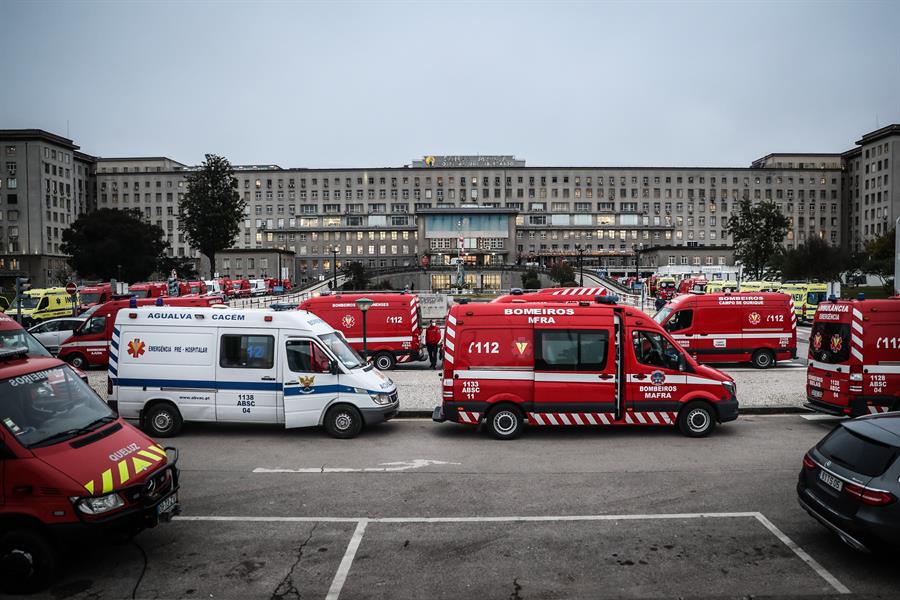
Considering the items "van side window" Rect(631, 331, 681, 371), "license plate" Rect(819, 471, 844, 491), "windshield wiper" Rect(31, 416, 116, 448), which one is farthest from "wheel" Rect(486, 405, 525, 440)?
"windshield wiper" Rect(31, 416, 116, 448)

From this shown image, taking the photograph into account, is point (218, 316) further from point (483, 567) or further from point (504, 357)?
point (483, 567)

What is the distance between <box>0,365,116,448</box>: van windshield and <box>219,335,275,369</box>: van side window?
4555 mm

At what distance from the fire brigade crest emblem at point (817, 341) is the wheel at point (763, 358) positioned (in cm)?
917

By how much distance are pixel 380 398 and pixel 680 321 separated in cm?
1410

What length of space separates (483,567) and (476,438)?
557 cm

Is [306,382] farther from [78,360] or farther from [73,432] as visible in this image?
[78,360]

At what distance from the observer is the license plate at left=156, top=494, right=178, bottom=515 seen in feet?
21.9

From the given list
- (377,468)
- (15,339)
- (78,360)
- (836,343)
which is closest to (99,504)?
(377,468)

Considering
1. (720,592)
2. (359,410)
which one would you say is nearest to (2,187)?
(359,410)

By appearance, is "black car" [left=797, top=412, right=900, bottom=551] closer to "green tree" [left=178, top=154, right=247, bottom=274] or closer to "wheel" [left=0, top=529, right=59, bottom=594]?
"wheel" [left=0, top=529, right=59, bottom=594]

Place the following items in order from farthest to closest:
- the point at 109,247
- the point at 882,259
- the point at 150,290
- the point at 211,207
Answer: the point at 109,247 < the point at 211,207 < the point at 882,259 < the point at 150,290

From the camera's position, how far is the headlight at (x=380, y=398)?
12102 millimetres

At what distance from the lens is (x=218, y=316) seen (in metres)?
12.3

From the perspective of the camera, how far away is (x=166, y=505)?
6.82 meters
